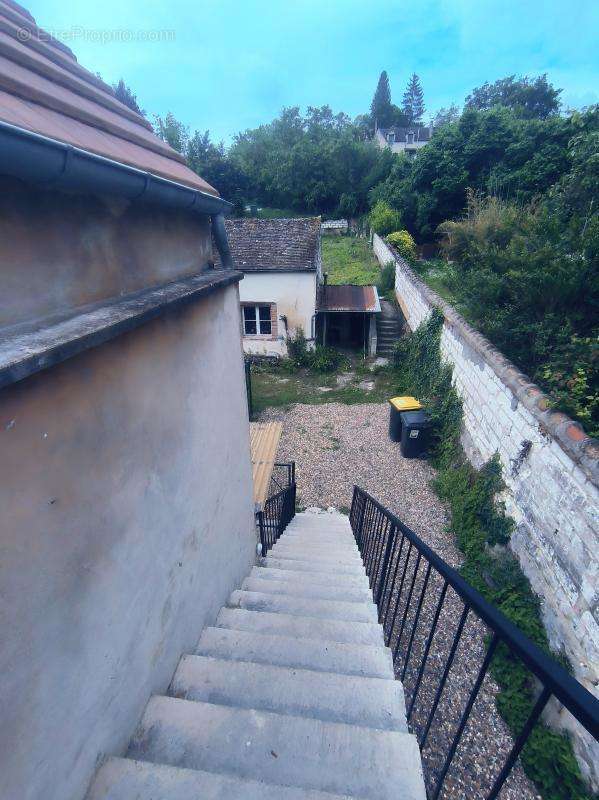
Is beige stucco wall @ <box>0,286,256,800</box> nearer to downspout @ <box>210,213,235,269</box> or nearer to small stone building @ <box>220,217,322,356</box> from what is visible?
downspout @ <box>210,213,235,269</box>

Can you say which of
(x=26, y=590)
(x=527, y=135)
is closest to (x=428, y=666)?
(x=26, y=590)

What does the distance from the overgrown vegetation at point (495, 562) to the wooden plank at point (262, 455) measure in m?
3.30

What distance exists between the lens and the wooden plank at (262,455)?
641 cm

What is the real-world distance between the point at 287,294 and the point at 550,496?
1123 cm

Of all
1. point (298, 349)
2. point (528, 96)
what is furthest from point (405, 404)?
point (528, 96)

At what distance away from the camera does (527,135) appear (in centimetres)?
1906

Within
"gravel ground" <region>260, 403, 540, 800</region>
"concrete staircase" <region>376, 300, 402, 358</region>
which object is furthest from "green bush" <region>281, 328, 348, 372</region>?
"gravel ground" <region>260, 403, 540, 800</region>

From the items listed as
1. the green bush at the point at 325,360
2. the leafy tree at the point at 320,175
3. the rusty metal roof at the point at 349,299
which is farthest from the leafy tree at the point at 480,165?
the green bush at the point at 325,360

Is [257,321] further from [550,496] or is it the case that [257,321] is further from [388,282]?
[550,496]

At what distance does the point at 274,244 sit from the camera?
1430cm

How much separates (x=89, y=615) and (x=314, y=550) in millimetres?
4183

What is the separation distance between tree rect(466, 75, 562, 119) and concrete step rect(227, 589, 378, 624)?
37.8m

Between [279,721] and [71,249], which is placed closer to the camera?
[71,249]

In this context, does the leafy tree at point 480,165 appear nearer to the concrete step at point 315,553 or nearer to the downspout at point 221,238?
the concrete step at point 315,553
